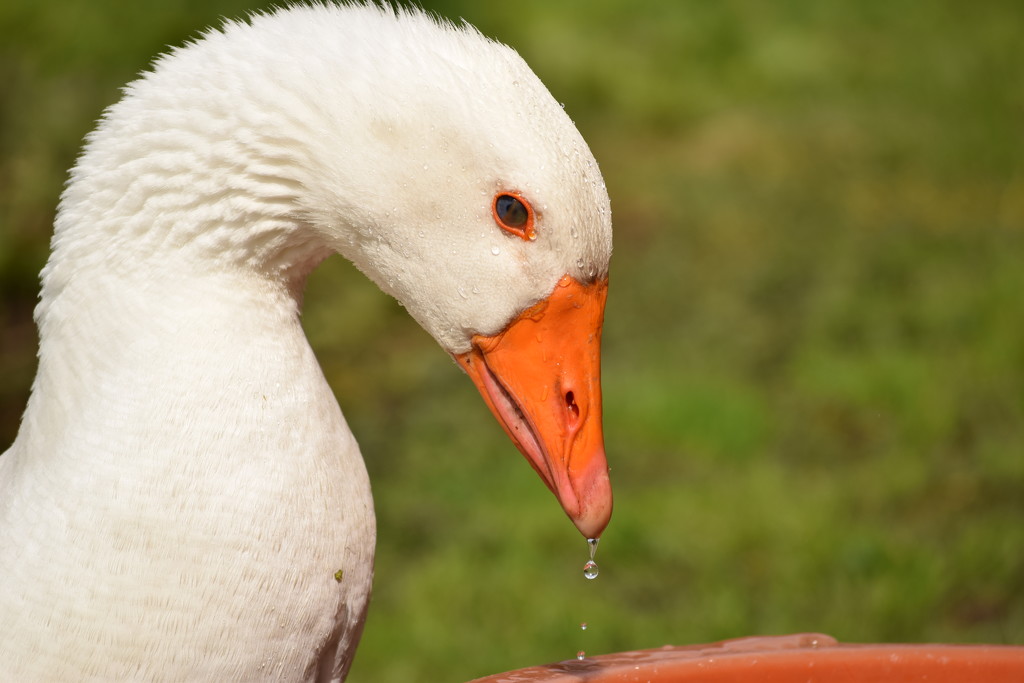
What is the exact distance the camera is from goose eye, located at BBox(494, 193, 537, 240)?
2115mm

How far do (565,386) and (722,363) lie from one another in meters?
4.28

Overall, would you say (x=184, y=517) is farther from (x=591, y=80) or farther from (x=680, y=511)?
(x=591, y=80)

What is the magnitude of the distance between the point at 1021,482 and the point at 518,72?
13.2ft

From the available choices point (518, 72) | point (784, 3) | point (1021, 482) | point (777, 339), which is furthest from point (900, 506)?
point (784, 3)

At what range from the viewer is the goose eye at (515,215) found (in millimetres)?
2115

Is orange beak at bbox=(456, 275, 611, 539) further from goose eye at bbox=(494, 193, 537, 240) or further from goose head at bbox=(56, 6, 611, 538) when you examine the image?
goose eye at bbox=(494, 193, 537, 240)

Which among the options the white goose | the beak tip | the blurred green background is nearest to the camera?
the white goose

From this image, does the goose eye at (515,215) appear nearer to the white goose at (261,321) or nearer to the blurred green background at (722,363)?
the white goose at (261,321)

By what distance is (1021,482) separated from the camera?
5.23 metres

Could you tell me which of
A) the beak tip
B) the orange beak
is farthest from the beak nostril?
the beak tip

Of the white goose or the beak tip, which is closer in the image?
the white goose

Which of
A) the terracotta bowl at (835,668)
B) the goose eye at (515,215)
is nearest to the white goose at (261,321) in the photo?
the goose eye at (515,215)

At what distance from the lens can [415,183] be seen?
216 centimetres

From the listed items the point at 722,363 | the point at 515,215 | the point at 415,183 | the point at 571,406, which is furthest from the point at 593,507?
the point at 722,363
